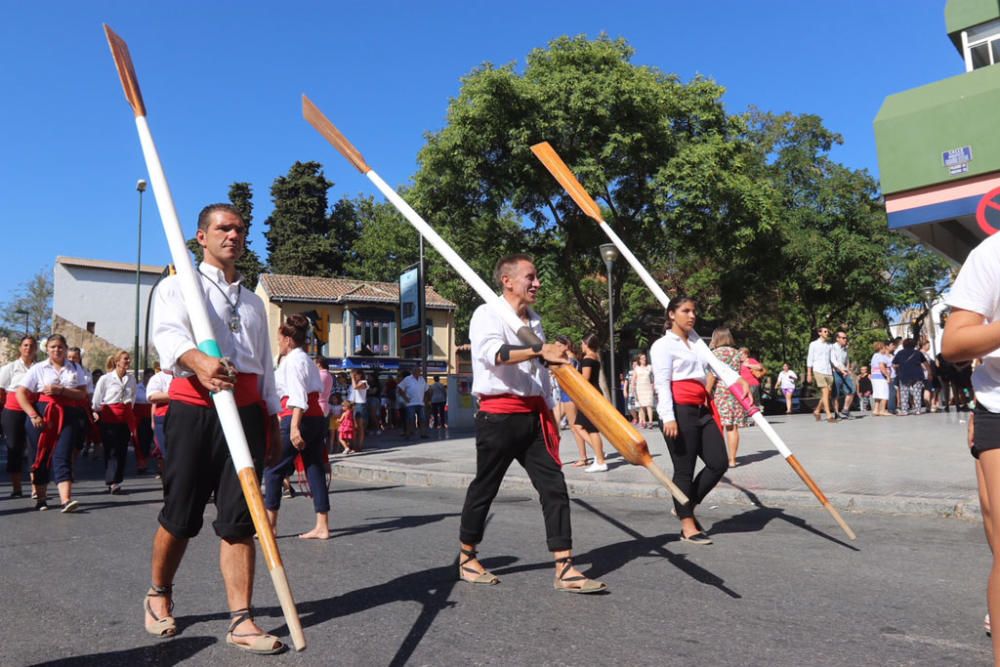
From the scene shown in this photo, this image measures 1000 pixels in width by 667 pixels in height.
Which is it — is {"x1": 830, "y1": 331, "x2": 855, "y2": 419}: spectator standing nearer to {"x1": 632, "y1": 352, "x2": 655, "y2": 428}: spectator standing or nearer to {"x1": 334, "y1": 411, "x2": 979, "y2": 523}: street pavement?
{"x1": 334, "y1": 411, "x2": 979, "y2": 523}: street pavement

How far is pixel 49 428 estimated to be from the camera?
8.39 meters

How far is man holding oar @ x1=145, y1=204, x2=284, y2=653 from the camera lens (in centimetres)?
328

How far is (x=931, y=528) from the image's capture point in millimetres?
6059

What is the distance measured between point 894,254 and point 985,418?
31.5 meters

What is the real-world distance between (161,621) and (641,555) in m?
2.90

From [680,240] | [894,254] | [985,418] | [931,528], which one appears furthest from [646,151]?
[985,418]

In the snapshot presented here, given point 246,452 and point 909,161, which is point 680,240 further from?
point 246,452

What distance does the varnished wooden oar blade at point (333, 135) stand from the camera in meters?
4.67

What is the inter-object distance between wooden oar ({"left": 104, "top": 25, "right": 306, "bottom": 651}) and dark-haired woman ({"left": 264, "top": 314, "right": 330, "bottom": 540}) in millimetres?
3002

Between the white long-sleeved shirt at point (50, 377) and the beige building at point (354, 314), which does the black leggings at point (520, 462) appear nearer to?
the white long-sleeved shirt at point (50, 377)

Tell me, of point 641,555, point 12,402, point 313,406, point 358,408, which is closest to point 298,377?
point 313,406

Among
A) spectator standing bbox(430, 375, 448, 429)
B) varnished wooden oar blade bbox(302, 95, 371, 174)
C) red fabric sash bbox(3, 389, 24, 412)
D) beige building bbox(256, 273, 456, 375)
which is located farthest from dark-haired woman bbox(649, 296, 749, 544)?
beige building bbox(256, 273, 456, 375)

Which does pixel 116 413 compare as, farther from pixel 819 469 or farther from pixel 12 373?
pixel 819 469

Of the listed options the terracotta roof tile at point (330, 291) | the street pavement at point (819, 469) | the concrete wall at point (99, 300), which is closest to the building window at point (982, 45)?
the street pavement at point (819, 469)
